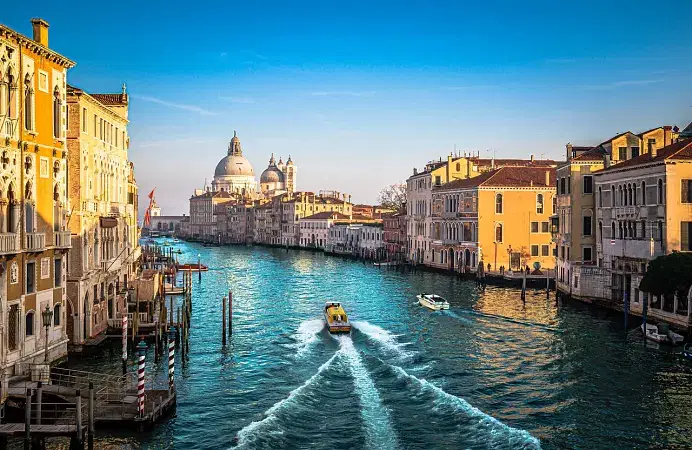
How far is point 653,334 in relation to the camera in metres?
21.5

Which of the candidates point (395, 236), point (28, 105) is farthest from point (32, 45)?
point (395, 236)

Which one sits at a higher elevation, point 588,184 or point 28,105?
point 28,105

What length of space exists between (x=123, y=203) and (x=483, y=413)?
17.8 metres

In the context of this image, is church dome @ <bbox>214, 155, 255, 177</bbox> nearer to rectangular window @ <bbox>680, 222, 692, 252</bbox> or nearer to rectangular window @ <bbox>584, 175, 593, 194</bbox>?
rectangular window @ <bbox>584, 175, 593, 194</bbox>

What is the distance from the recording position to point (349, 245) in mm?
78500

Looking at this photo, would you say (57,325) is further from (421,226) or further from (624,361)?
(421,226)

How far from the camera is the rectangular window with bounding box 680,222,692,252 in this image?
2391cm

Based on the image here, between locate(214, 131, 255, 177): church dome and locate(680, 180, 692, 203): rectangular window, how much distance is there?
143 metres

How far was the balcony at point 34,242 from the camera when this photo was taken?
15531mm

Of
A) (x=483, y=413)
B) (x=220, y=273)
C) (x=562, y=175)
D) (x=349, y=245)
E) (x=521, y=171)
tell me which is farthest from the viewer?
(x=349, y=245)

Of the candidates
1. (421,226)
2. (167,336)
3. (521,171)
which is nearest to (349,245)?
(421,226)

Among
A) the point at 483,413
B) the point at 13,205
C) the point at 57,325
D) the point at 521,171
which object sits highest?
the point at 521,171

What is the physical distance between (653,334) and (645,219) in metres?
5.31

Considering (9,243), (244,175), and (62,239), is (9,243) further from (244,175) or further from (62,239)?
(244,175)
